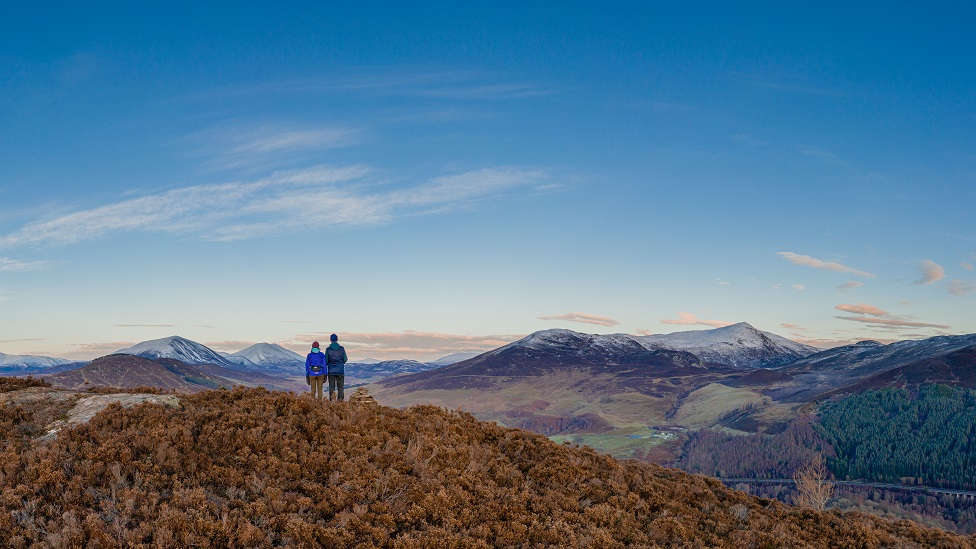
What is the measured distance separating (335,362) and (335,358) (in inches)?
7.4

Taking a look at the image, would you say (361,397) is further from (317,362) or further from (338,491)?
(338,491)

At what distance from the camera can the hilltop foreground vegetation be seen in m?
12.6

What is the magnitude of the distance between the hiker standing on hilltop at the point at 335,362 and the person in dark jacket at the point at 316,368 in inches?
15.6

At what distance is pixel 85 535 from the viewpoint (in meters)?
11.6

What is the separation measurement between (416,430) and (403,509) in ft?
17.1

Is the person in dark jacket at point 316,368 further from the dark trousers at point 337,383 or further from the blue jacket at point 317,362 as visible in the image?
the dark trousers at point 337,383

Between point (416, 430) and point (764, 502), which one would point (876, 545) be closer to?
point (764, 502)

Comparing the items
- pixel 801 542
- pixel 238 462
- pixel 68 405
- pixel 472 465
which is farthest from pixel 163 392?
pixel 801 542

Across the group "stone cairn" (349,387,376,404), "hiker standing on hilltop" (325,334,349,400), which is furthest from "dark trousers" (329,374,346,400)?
"stone cairn" (349,387,376,404)

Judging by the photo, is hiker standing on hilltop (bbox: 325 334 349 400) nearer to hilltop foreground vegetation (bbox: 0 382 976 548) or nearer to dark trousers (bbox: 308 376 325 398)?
dark trousers (bbox: 308 376 325 398)

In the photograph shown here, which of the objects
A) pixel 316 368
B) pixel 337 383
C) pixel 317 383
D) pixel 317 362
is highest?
pixel 317 362

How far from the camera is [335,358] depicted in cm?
2739

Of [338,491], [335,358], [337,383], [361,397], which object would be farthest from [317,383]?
[338,491]

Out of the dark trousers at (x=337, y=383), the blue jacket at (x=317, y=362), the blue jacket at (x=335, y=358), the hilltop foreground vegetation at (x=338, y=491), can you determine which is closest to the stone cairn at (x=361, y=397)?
the hilltop foreground vegetation at (x=338, y=491)
